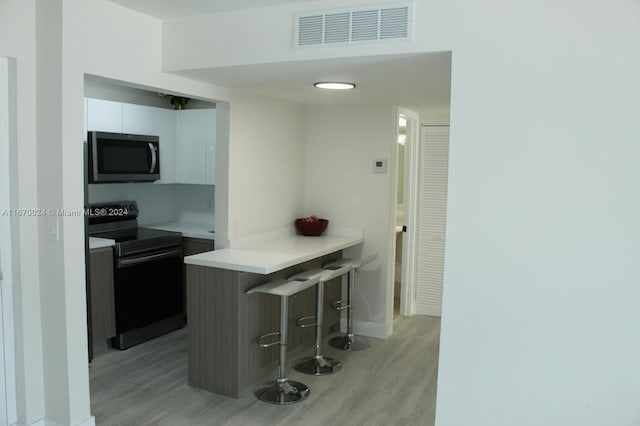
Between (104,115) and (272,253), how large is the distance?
1858 mm

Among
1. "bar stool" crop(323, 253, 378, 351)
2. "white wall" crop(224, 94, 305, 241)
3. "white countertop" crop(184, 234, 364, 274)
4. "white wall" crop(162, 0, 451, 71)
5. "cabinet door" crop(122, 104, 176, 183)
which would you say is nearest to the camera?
"white wall" crop(162, 0, 451, 71)

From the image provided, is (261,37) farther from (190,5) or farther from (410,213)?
(410,213)

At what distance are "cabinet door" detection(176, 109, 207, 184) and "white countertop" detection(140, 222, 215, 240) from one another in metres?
0.45

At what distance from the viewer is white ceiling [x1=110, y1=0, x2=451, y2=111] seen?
114 inches

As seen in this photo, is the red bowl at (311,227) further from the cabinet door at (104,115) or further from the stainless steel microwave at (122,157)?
the cabinet door at (104,115)

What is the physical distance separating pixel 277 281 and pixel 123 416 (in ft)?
4.11

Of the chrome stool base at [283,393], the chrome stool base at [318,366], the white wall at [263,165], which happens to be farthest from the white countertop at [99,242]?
the chrome stool base at [318,366]

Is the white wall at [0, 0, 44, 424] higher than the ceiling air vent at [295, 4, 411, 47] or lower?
lower

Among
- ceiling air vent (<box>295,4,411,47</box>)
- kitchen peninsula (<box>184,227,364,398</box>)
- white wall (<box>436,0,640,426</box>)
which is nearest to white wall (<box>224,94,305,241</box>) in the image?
kitchen peninsula (<box>184,227,364,398</box>)

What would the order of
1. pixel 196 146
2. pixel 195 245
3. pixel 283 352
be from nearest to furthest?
A: pixel 283 352 < pixel 195 245 < pixel 196 146

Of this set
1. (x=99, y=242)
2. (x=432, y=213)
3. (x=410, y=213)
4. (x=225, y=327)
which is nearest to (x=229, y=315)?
(x=225, y=327)

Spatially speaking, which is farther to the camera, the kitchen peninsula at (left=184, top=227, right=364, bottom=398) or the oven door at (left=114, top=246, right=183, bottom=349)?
the oven door at (left=114, top=246, right=183, bottom=349)

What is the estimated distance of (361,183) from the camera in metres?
4.89

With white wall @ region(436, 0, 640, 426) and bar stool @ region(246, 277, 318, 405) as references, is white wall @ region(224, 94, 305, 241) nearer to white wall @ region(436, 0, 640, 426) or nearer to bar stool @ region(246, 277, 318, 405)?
bar stool @ region(246, 277, 318, 405)
